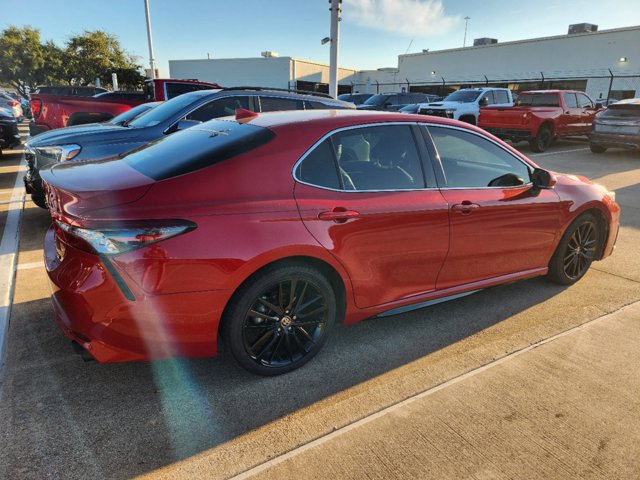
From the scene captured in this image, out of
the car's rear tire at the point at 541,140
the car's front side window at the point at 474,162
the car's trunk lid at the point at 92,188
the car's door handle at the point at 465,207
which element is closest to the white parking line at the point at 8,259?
the car's trunk lid at the point at 92,188

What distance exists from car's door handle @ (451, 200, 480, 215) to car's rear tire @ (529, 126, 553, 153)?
471 inches

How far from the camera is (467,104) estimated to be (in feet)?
51.1

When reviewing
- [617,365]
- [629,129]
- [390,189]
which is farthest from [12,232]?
[629,129]

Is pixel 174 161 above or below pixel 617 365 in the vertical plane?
above

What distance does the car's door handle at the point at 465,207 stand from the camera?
10.6 ft

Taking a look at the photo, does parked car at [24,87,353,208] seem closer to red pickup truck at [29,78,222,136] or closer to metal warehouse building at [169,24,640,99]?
red pickup truck at [29,78,222,136]

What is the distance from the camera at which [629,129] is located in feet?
41.6

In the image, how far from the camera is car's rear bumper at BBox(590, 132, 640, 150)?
12.5 m

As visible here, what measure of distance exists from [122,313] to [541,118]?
1415 cm

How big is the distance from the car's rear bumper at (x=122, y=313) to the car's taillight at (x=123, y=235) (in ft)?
0.20

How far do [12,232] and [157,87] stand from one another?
590 cm

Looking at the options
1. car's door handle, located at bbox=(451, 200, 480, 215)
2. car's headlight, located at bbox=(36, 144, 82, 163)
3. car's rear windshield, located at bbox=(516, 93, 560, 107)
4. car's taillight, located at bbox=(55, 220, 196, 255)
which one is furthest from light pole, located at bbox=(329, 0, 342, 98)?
car's taillight, located at bbox=(55, 220, 196, 255)

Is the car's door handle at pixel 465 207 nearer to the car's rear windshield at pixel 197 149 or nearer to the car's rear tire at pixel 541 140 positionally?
the car's rear windshield at pixel 197 149

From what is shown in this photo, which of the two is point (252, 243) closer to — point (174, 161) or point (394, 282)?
point (174, 161)
